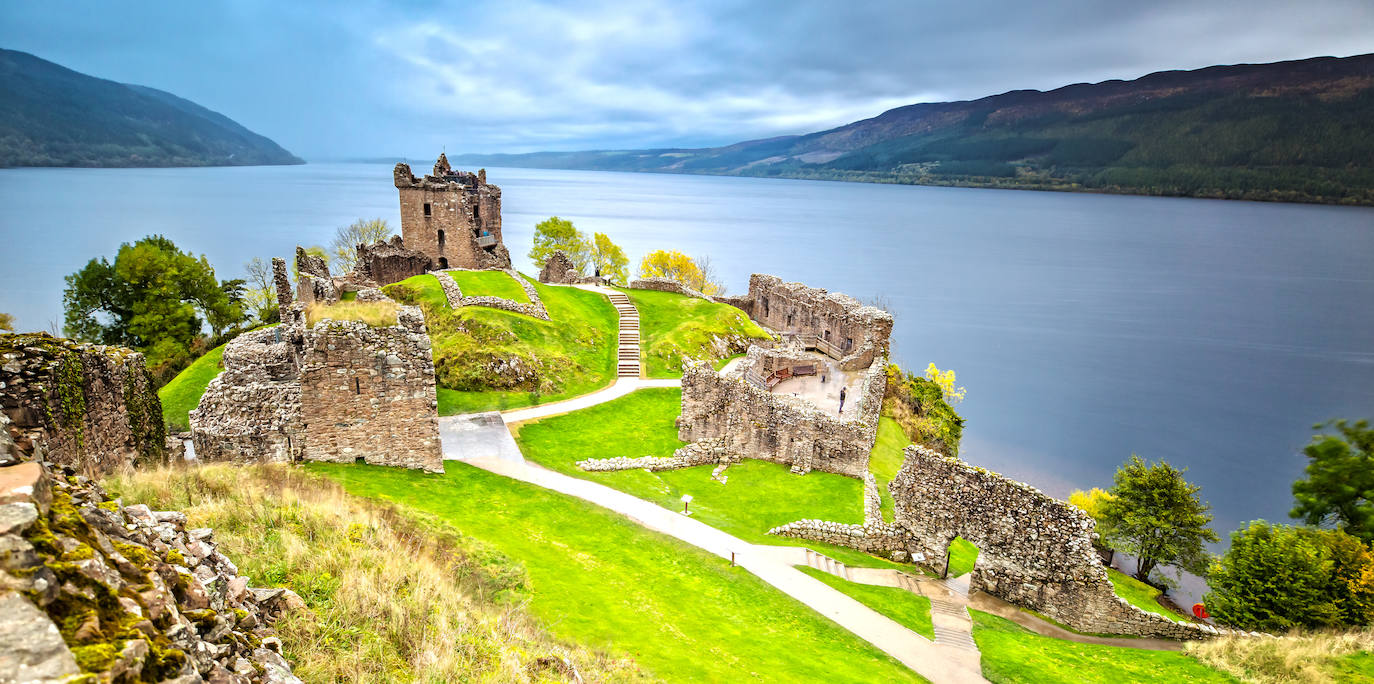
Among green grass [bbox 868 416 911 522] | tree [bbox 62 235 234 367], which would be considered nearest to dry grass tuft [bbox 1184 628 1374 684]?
green grass [bbox 868 416 911 522]

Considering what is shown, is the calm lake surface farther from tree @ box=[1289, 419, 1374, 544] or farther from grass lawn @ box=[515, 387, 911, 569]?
grass lawn @ box=[515, 387, 911, 569]

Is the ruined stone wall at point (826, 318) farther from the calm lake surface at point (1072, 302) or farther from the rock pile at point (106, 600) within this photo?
the rock pile at point (106, 600)

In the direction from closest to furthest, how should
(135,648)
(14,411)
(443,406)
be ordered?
(135,648) < (14,411) < (443,406)

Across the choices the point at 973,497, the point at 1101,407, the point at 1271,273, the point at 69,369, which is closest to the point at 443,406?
the point at 69,369

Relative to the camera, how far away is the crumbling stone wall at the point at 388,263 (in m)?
41.4

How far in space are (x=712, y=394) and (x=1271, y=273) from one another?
13143cm

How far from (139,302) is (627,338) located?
109 ft

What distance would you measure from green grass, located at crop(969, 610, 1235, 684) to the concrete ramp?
16296 mm

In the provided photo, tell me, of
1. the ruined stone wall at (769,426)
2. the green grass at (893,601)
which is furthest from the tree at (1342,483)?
the green grass at (893,601)

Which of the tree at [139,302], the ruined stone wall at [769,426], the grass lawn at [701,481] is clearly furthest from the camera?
the tree at [139,302]

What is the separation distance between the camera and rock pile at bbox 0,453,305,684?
3.38m

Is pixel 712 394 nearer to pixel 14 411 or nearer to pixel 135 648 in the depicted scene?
pixel 14 411

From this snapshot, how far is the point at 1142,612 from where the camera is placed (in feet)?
58.1

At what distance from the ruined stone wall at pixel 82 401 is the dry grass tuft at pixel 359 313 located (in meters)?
5.24
